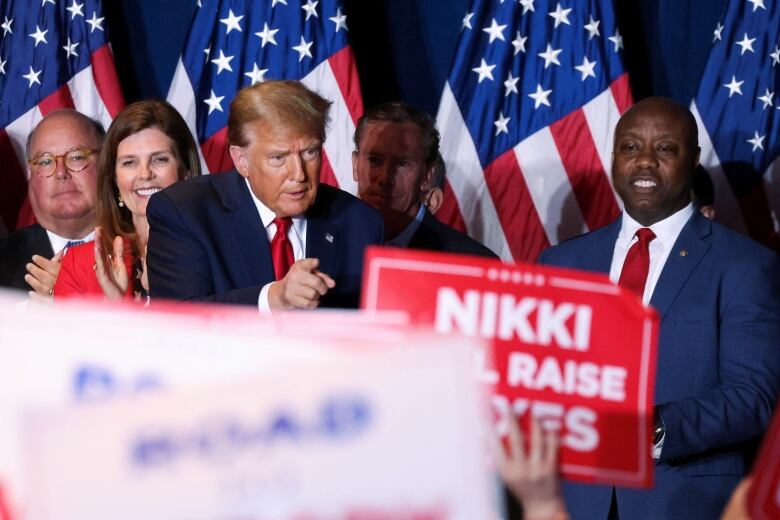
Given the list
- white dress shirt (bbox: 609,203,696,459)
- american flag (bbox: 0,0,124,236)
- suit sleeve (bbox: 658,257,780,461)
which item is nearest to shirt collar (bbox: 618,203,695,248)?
white dress shirt (bbox: 609,203,696,459)

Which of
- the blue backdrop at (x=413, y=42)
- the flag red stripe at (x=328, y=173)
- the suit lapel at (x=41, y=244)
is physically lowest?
the suit lapel at (x=41, y=244)

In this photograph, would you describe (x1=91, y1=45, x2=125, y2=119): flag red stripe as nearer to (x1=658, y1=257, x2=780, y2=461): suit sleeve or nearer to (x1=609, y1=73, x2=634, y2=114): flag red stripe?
(x1=609, y1=73, x2=634, y2=114): flag red stripe

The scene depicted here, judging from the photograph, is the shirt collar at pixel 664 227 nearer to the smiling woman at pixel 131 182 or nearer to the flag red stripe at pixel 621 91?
the smiling woman at pixel 131 182

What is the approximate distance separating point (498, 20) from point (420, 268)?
2.94 meters

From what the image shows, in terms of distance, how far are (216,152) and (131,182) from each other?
46.9 inches

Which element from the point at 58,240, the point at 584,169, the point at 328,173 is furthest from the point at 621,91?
the point at 58,240

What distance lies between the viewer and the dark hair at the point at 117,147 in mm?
3316

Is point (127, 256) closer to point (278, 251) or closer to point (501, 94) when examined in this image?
point (278, 251)

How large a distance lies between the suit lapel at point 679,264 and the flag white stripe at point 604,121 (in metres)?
1.39


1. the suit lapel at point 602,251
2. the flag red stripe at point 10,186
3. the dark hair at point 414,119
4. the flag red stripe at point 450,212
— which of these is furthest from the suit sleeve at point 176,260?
the flag red stripe at point 10,186

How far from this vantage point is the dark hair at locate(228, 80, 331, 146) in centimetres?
265

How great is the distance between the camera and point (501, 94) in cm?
445

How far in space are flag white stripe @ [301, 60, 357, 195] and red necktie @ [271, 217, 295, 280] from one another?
63.3 inches

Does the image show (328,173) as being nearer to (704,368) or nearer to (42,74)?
(42,74)
